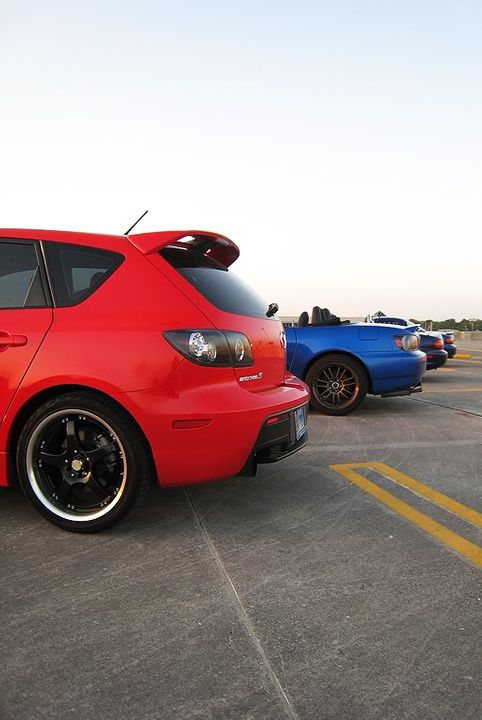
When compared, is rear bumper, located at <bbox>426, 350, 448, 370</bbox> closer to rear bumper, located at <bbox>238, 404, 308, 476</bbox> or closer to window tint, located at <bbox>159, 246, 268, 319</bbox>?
window tint, located at <bbox>159, 246, 268, 319</bbox>

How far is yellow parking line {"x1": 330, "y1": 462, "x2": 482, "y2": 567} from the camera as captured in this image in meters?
2.72

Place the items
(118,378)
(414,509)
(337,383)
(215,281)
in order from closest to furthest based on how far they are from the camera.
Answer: (118,378), (215,281), (414,509), (337,383)

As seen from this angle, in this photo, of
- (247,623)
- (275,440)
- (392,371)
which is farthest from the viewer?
(392,371)

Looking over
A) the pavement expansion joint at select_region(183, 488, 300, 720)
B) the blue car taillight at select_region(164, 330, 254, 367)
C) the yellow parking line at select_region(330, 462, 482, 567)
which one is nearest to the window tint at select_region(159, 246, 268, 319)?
the blue car taillight at select_region(164, 330, 254, 367)

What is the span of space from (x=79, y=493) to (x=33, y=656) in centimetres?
111

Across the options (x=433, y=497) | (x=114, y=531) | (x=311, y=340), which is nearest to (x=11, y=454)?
(x=114, y=531)

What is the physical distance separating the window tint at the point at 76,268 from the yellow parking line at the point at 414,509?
216 centimetres

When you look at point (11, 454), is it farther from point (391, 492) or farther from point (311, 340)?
point (311, 340)

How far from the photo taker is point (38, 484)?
2850 millimetres

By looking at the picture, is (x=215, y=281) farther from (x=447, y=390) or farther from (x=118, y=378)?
(x=447, y=390)

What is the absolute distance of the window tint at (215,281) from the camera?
2.91 meters

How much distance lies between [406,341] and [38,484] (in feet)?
15.2

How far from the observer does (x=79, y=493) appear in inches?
114

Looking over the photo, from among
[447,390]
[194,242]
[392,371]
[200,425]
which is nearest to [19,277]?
[194,242]
